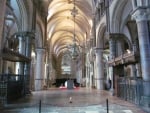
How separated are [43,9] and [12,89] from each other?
1386cm

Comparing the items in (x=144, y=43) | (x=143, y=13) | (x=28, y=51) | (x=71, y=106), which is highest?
(x=143, y=13)

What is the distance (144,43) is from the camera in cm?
819

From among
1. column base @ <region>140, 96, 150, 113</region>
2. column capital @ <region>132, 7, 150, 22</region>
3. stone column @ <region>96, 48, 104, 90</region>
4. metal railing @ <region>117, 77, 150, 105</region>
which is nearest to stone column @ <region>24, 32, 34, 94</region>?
metal railing @ <region>117, 77, 150, 105</region>

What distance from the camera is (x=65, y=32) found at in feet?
131

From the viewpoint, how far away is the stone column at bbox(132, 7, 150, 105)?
7.78 metres

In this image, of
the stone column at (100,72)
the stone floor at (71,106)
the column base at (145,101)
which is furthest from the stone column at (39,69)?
the column base at (145,101)

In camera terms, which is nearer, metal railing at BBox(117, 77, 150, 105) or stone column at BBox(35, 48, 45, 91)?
metal railing at BBox(117, 77, 150, 105)

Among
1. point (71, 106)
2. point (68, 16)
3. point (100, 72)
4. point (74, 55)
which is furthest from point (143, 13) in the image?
point (68, 16)

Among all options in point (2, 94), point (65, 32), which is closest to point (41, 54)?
point (2, 94)

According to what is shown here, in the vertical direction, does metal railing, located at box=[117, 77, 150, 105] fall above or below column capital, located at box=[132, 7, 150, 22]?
below

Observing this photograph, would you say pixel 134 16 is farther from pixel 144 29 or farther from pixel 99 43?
pixel 99 43

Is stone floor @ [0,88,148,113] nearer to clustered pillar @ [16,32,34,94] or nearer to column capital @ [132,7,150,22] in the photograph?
clustered pillar @ [16,32,34,94]

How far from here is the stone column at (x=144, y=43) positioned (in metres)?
7.78

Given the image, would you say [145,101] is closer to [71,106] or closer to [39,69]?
[71,106]
